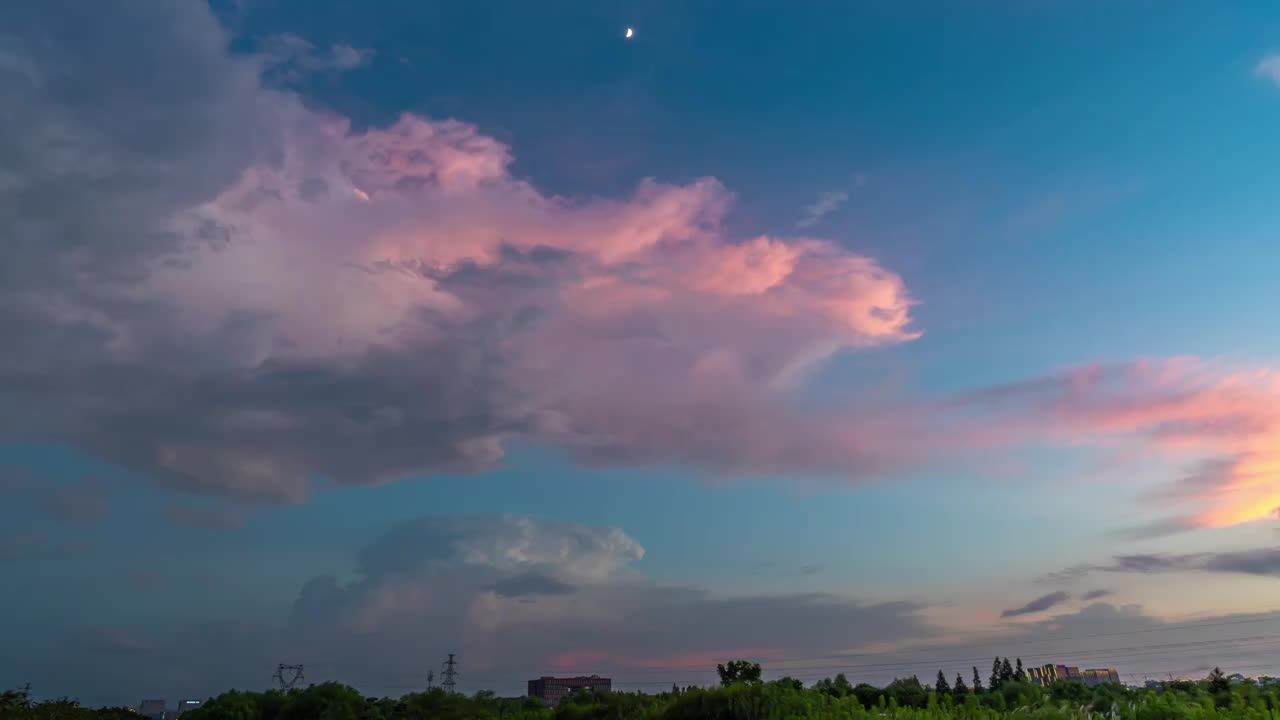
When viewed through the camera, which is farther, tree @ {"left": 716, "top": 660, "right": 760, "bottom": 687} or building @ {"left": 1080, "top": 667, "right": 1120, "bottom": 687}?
tree @ {"left": 716, "top": 660, "right": 760, "bottom": 687}

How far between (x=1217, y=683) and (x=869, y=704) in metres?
17.1

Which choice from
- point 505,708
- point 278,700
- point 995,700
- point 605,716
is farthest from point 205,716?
point 995,700

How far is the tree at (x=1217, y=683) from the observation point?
2219 cm

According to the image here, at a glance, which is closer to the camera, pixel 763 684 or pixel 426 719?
pixel 763 684

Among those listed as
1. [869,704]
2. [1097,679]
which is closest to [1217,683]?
[869,704]

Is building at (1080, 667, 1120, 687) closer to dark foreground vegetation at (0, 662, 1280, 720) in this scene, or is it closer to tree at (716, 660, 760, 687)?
dark foreground vegetation at (0, 662, 1280, 720)

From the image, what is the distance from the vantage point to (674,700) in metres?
33.2

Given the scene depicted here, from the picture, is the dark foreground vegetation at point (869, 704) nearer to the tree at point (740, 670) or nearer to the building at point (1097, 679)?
the building at point (1097, 679)

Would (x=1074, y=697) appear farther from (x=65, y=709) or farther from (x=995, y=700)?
(x=65, y=709)

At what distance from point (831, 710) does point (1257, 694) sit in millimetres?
12017

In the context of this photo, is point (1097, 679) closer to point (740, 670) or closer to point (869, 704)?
point (869, 704)

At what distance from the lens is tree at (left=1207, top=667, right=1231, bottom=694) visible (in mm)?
22188

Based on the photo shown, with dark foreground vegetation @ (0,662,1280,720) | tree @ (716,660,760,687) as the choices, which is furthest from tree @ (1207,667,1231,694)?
tree @ (716,660,760,687)

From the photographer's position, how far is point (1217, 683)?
2256 centimetres
